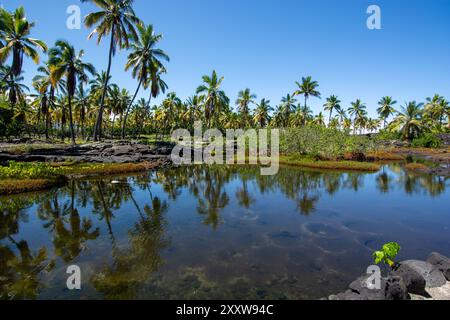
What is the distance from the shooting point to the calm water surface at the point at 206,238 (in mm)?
6965

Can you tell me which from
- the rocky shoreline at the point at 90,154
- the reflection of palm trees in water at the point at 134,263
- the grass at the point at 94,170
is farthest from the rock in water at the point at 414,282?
the rocky shoreline at the point at 90,154

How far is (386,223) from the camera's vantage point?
1245 centimetres

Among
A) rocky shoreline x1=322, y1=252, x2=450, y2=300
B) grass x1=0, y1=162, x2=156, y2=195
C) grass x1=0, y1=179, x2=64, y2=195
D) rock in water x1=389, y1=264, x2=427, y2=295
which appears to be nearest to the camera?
rocky shoreline x1=322, y1=252, x2=450, y2=300

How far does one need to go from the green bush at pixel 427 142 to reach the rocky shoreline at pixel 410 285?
70653mm

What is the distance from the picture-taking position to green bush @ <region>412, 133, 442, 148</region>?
6238 centimetres

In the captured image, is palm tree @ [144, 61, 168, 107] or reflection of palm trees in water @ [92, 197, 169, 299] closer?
reflection of palm trees in water @ [92, 197, 169, 299]

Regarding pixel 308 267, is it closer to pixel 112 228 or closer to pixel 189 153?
pixel 112 228

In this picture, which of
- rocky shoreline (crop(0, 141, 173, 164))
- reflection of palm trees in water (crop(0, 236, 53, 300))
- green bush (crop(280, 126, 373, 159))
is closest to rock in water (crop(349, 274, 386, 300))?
reflection of palm trees in water (crop(0, 236, 53, 300))

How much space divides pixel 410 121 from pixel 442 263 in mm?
74214

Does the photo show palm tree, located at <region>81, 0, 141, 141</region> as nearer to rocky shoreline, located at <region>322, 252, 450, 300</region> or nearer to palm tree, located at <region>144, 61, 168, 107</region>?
palm tree, located at <region>144, 61, 168, 107</region>

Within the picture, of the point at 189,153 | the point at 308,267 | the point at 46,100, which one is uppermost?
the point at 46,100

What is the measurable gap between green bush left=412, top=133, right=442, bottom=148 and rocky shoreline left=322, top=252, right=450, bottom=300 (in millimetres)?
70653
